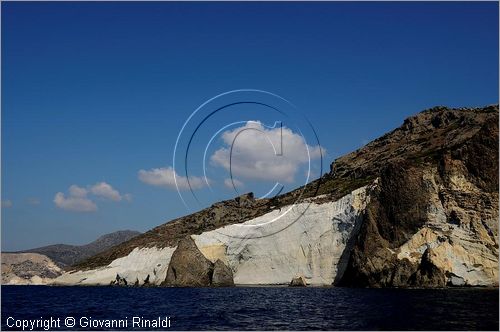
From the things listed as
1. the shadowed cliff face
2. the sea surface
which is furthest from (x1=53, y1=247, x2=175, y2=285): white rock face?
the sea surface

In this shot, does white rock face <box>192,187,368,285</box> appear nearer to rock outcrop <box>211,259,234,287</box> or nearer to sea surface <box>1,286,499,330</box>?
rock outcrop <box>211,259,234,287</box>

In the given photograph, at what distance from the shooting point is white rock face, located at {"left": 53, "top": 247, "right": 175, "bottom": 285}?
94.1m

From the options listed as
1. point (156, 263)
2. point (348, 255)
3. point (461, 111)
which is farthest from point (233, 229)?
point (461, 111)

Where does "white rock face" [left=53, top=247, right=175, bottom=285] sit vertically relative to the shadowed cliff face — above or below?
below

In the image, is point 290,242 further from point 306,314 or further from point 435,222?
point 306,314

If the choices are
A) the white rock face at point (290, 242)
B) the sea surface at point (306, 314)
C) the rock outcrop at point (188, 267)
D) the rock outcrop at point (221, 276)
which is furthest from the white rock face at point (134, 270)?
the sea surface at point (306, 314)

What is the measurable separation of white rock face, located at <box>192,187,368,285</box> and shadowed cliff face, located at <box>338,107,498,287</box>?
5376 millimetres

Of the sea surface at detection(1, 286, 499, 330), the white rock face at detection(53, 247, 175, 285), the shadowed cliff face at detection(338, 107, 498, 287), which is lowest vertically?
the white rock face at detection(53, 247, 175, 285)

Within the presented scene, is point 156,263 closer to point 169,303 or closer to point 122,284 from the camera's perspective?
point 122,284

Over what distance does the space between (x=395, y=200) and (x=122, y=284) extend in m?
55.9

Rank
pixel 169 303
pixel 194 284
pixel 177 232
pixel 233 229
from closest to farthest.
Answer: pixel 169 303 → pixel 194 284 → pixel 233 229 → pixel 177 232

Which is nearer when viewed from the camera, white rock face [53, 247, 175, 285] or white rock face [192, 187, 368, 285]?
white rock face [192, 187, 368, 285]

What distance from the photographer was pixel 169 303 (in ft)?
162

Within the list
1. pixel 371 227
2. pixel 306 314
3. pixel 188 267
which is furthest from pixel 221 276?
pixel 306 314
